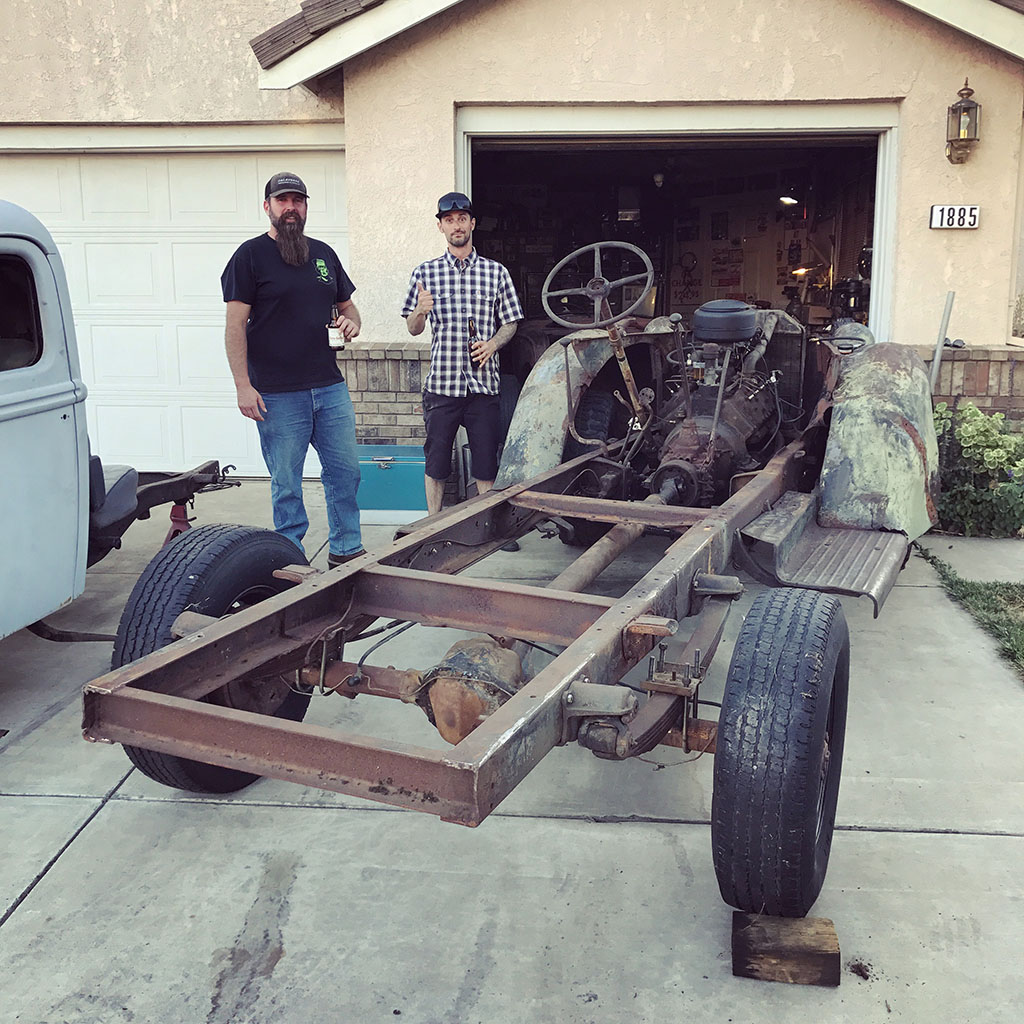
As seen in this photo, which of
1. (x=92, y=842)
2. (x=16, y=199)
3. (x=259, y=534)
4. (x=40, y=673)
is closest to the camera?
(x=92, y=842)

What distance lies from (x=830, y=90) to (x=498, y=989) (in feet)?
20.5

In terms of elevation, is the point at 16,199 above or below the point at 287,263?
above

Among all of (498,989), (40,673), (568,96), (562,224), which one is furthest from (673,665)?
(562,224)

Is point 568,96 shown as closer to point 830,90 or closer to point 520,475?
point 830,90

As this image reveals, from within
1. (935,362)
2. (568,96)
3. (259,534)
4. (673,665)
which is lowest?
(673,665)

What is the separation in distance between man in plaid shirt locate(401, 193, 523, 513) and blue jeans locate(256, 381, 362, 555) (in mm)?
700

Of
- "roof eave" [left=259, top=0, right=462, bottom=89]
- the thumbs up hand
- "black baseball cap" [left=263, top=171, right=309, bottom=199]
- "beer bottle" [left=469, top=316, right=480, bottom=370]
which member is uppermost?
"roof eave" [left=259, top=0, right=462, bottom=89]

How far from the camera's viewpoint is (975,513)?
21.1ft

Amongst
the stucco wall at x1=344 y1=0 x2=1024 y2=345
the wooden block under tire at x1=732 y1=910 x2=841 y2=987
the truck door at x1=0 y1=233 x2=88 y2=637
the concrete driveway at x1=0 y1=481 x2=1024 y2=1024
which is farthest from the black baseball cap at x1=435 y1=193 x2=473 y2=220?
the wooden block under tire at x1=732 y1=910 x2=841 y2=987

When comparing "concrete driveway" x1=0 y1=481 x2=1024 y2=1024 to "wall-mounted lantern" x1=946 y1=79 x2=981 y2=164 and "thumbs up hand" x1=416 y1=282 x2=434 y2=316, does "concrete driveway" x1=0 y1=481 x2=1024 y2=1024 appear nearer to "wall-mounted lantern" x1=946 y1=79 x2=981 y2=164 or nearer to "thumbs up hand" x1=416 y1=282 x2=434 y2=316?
"thumbs up hand" x1=416 y1=282 x2=434 y2=316

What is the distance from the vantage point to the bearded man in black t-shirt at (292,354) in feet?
15.2

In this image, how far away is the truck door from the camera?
362cm

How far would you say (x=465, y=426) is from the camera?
5.73m

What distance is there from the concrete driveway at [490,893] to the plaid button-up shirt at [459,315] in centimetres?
227
